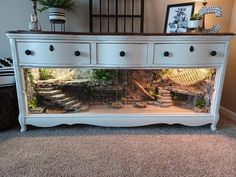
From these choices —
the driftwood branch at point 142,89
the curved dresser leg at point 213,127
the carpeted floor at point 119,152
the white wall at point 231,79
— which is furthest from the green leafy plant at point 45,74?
the white wall at point 231,79

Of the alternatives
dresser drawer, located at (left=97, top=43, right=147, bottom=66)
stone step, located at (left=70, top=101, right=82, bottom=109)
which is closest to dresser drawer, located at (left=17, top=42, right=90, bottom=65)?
dresser drawer, located at (left=97, top=43, right=147, bottom=66)

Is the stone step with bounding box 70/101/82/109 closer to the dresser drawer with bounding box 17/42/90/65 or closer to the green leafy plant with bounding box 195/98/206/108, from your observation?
the dresser drawer with bounding box 17/42/90/65

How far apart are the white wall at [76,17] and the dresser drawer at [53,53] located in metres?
0.60

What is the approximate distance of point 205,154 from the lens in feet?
4.80

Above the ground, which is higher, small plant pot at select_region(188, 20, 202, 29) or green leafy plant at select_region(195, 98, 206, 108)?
small plant pot at select_region(188, 20, 202, 29)

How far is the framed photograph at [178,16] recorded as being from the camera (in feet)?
6.45

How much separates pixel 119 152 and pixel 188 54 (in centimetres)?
103

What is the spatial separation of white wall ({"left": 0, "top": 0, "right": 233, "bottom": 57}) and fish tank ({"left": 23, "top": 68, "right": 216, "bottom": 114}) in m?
0.62

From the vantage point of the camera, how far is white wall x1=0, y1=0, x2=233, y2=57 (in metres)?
2.02

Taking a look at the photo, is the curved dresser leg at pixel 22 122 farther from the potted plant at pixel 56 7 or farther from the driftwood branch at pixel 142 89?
the driftwood branch at pixel 142 89

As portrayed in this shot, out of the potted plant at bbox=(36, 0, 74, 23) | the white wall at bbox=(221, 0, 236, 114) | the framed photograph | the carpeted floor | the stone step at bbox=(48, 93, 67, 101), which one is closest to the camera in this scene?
the carpeted floor

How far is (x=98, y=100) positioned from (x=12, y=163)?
0.91 m

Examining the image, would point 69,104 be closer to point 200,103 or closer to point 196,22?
point 200,103

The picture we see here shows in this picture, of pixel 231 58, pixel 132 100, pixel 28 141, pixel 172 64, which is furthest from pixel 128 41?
pixel 231 58
